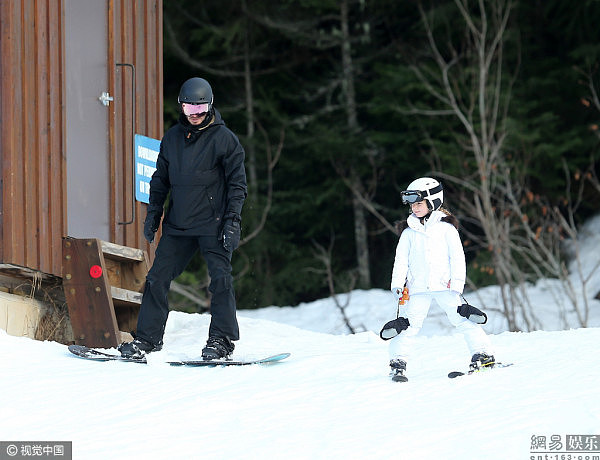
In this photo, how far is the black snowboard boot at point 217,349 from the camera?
7211 mm

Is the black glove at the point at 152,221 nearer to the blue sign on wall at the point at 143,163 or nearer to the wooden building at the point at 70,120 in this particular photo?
the wooden building at the point at 70,120

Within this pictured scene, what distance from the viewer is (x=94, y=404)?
598 centimetres

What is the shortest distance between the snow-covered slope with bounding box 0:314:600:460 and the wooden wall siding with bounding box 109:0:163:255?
190 cm

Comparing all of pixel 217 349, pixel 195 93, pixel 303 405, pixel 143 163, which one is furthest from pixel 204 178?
pixel 143 163

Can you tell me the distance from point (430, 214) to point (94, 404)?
228cm

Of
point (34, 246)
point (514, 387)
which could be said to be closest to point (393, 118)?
point (34, 246)

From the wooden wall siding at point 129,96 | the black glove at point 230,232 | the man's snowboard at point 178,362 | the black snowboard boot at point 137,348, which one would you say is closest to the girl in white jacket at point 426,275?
the man's snowboard at point 178,362

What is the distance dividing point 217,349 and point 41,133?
2.27 meters

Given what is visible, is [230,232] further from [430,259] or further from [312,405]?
[312,405]

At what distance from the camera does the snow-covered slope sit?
5.14m

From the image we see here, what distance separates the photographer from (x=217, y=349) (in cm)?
728

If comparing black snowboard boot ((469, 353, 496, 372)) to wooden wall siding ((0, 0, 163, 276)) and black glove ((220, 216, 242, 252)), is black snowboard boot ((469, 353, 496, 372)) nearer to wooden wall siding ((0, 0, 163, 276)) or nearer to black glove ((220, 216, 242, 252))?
black glove ((220, 216, 242, 252))

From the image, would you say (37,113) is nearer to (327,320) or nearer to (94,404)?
(94,404)

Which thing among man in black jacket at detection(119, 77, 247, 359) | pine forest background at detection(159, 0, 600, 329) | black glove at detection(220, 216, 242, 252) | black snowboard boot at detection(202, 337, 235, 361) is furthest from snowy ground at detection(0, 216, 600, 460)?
pine forest background at detection(159, 0, 600, 329)
